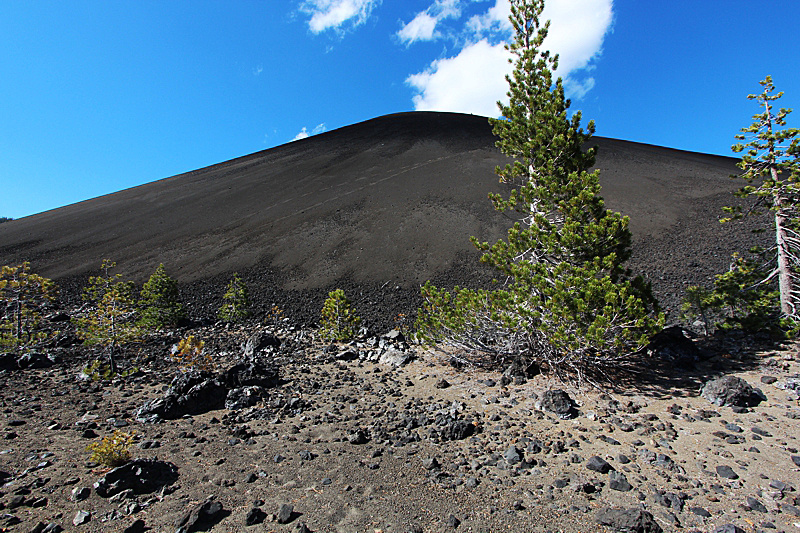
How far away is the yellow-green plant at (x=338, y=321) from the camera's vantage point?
1067 cm

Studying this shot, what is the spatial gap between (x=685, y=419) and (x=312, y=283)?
15.4m

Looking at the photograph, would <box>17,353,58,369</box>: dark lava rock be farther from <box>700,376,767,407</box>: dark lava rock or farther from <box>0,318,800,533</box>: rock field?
<box>700,376,767,407</box>: dark lava rock

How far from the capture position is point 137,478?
3.79 meters

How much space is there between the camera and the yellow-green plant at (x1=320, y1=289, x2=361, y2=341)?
10672mm

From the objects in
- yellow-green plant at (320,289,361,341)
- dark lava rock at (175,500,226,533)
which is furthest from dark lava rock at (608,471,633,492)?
yellow-green plant at (320,289,361,341)

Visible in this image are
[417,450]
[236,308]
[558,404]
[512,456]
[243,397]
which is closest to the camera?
[512,456]

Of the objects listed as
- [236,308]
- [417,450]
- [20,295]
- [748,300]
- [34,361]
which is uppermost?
[20,295]

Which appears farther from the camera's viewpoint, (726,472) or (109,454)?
(109,454)

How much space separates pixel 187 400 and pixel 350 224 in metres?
19.8

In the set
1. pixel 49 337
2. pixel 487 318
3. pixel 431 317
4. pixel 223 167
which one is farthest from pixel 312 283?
pixel 223 167

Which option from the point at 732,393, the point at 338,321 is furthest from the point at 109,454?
the point at 732,393

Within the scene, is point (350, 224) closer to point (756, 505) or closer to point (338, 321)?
point (338, 321)

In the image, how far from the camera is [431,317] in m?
7.98

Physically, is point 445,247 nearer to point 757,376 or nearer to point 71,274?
point 757,376
